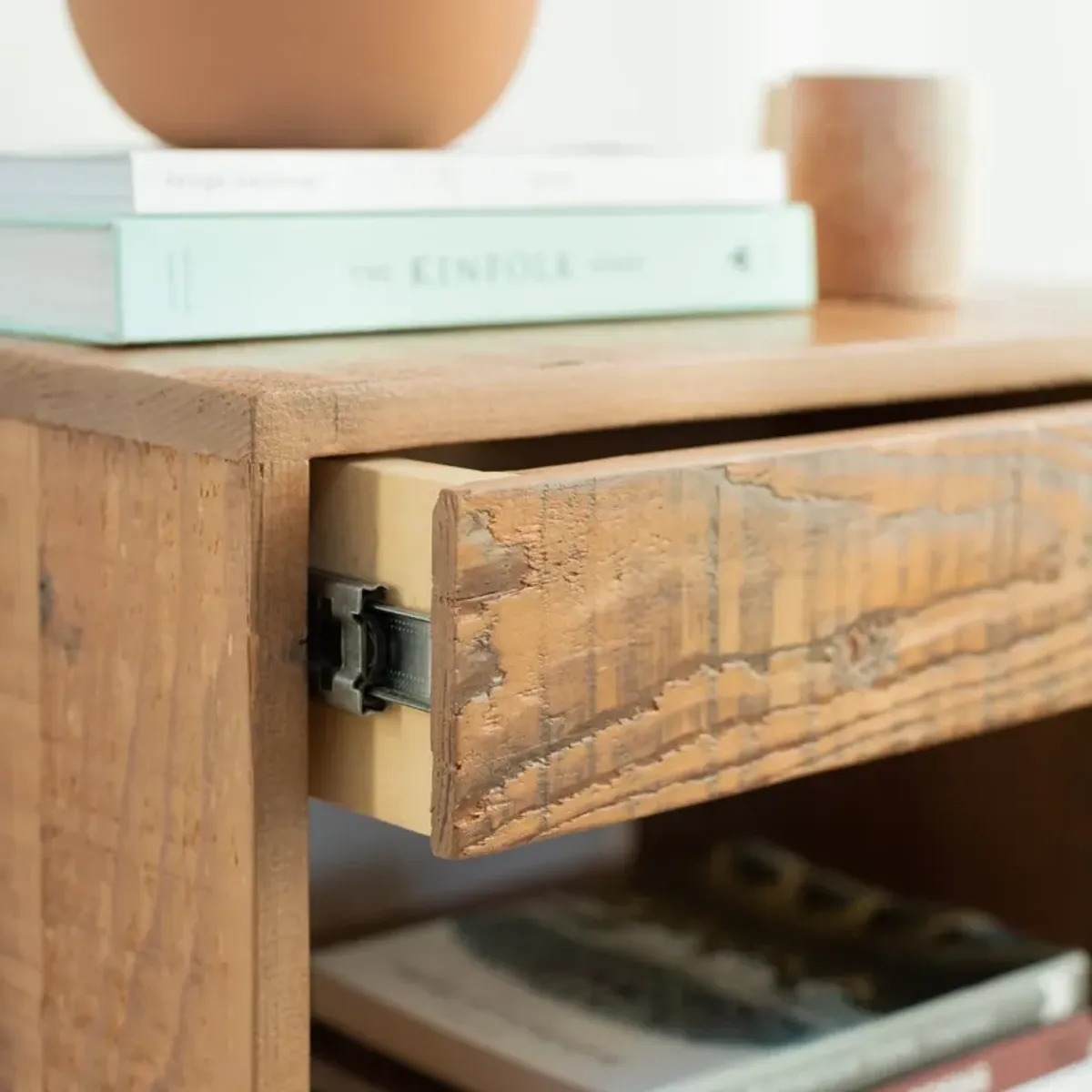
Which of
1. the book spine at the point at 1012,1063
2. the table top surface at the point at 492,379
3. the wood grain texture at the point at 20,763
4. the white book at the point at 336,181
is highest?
the white book at the point at 336,181

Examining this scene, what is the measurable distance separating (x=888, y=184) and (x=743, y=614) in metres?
0.48

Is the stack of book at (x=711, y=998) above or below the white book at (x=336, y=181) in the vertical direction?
below

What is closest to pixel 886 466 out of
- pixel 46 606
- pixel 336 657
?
pixel 336 657

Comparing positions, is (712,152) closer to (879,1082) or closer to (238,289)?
(238,289)

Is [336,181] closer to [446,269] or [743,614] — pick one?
[446,269]

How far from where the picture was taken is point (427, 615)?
546mm

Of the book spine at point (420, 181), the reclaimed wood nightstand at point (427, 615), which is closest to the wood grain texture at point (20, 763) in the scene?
the reclaimed wood nightstand at point (427, 615)

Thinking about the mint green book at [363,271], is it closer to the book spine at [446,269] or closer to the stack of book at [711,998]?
the book spine at [446,269]

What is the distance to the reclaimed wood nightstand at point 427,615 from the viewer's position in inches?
21.5

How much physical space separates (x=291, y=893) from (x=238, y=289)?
235 mm

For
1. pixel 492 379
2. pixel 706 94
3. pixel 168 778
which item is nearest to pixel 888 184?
pixel 706 94

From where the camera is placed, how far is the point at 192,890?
2.00 feet

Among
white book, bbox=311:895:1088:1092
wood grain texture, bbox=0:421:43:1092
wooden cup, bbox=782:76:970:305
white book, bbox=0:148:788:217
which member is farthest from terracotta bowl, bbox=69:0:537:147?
white book, bbox=311:895:1088:1092

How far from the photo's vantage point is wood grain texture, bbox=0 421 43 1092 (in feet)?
2.19
